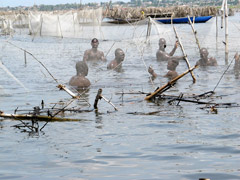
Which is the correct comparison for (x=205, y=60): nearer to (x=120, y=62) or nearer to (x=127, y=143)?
(x=120, y=62)

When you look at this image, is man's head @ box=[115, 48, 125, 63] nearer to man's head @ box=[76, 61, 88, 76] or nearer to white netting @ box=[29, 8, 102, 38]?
man's head @ box=[76, 61, 88, 76]

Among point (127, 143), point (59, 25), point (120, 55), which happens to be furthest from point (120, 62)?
point (59, 25)

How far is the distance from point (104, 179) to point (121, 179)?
18cm

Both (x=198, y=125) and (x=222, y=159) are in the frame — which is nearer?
(x=222, y=159)

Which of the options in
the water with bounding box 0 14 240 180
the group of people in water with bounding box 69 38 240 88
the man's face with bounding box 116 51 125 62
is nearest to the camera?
the water with bounding box 0 14 240 180

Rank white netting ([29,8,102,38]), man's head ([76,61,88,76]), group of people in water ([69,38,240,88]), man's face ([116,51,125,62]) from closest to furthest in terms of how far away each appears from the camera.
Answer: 1. man's head ([76,61,88,76])
2. group of people in water ([69,38,240,88])
3. man's face ([116,51,125,62])
4. white netting ([29,8,102,38])

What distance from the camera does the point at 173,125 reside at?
8320 millimetres

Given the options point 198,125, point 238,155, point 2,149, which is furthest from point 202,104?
point 2,149

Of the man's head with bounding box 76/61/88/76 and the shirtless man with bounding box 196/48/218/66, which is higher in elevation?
the man's head with bounding box 76/61/88/76

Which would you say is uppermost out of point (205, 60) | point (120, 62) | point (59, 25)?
point (59, 25)

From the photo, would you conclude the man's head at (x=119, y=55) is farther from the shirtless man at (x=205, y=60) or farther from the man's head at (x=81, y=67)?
the man's head at (x=81, y=67)

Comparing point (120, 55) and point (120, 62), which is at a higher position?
point (120, 55)

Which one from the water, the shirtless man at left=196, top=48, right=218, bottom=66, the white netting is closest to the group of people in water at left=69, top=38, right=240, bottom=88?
the shirtless man at left=196, top=48, right=218, bottom=66

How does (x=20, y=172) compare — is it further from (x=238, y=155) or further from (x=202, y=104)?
(x=202, y=104)
